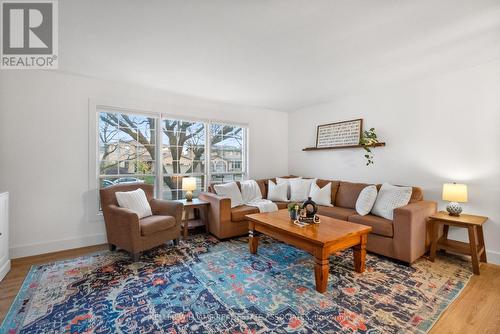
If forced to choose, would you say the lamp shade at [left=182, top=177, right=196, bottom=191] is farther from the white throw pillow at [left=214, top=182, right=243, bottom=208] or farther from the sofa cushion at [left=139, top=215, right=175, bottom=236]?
the sofa cushion at [left=139, top=215, right=175, bottom=236]

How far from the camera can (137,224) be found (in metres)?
2.73

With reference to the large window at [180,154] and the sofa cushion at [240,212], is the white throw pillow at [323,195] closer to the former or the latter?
the sofa cushion at [240,212]

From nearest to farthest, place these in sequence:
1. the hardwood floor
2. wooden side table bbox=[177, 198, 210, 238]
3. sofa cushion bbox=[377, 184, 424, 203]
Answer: the hardwood floor, sofa cushion bbox=[377, 184, 424, 203], wooden side table bbox=[177, 198, 210, 238]

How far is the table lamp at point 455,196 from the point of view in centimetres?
277

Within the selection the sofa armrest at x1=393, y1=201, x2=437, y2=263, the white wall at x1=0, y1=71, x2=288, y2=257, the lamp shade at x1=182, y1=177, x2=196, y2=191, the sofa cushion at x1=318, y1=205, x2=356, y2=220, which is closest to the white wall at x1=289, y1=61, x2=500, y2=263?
the sofa armrest at x1=393, y1=201, x2=437, y2=263

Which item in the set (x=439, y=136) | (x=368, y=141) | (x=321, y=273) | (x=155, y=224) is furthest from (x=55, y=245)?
(x=439, y=136)

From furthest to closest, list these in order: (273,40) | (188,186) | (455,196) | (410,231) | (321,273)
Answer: (188,186) < (455,196) < (410,231) < (273,40) < (321,273)

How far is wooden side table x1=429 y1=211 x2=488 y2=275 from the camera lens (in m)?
2.54

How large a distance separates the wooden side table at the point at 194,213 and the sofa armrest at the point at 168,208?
259 millimetres

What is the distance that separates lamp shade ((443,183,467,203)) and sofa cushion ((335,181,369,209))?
107cm

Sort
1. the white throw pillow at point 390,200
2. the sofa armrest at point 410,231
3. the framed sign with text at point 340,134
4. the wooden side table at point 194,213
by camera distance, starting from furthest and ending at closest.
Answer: the framed sign with text at point 340,134
the wooden side table at point 194,213
the white throw pillow at point 390,200
the sofa armrest at point 410,231

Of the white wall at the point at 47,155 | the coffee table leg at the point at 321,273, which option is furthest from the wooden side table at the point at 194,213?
the coffee table leg at the point at 321,273

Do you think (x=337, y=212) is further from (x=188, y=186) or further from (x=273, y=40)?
(x=273, y=40)

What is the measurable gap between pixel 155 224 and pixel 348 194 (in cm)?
301
